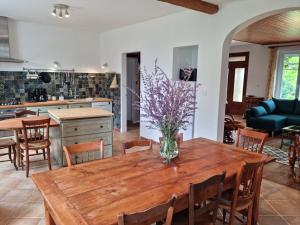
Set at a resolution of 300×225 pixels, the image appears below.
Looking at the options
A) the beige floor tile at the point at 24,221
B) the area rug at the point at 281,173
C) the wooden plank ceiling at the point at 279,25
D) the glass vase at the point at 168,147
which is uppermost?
the wooden plank ceiling at the point at 279,25

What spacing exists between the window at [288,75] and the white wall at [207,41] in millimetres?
5381

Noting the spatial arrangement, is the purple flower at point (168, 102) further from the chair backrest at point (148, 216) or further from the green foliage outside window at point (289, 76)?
the green foliage outside window at point (289, 76)

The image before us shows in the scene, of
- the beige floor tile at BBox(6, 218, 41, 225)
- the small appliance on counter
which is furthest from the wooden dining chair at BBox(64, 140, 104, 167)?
the small appliance on counter

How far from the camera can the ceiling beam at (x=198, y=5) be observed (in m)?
3.18

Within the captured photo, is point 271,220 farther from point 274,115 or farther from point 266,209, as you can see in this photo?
point 274,115

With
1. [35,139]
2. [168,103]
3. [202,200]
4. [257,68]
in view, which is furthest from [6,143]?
[257,68]

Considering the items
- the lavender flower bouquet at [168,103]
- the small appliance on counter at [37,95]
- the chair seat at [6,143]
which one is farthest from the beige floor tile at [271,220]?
the small appliance on counter at [37,95]

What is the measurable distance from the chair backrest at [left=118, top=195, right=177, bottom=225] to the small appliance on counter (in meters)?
5.19

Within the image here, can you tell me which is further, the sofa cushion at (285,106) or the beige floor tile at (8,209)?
the sofa cushion at (285,106)

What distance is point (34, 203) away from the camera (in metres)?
2.76

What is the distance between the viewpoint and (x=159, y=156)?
7.22 feet

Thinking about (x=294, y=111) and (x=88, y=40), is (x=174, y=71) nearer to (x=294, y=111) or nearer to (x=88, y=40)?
(x=88, y=40)

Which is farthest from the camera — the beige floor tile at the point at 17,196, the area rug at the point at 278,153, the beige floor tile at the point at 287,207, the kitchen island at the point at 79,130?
the area rug at the point at 278,153

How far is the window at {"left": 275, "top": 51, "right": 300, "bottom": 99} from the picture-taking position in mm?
7652
